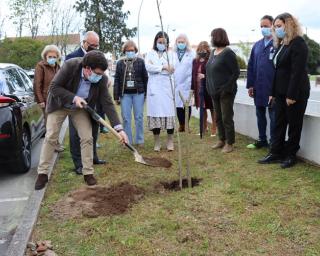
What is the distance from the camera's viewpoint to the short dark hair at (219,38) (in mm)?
6730

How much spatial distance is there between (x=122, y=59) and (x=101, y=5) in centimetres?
4623

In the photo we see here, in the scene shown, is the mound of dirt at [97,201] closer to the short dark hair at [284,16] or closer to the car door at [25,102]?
the car door at [25,102]

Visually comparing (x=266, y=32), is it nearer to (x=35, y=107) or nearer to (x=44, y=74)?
(x=44, y=74)

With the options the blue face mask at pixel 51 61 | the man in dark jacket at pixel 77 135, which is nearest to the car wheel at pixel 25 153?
the man in dark jacket at pixel 77 135

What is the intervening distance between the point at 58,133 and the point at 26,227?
4.84 ft

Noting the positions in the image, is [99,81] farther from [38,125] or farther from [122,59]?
[38,125]

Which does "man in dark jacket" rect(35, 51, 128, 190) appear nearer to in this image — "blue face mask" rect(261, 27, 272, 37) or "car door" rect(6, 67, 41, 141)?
"car door" rect(6, 67, 41, 141)

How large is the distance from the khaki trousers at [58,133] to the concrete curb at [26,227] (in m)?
0.41

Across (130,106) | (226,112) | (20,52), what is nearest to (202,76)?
(130,106)

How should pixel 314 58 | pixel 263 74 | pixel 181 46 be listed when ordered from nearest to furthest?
pixel 263 74 → pixel 181 46 → pixel 314 58

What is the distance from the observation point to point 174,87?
259 inches

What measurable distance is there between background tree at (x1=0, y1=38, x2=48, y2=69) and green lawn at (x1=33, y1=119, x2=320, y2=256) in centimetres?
1923

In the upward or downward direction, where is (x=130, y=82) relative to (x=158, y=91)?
upward

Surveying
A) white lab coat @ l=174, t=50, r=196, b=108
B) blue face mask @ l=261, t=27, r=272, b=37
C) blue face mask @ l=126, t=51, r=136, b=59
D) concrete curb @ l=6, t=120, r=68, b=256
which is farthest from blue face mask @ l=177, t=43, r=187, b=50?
concrete curb @ l=6, t=120, r=68, b=256
